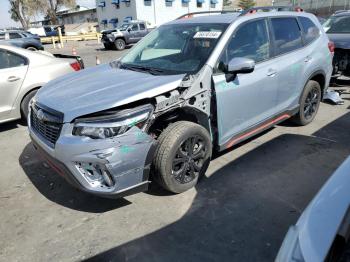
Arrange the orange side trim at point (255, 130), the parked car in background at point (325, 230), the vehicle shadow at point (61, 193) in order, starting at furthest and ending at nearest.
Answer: the orange side trim at point (255, 130), the vehicle shadow at point (61, 193), the parked car in background at point (325, 230)

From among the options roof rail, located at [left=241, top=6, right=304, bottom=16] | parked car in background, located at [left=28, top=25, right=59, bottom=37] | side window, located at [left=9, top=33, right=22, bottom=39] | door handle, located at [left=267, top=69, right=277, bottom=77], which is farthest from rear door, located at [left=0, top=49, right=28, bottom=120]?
parked car in background, located at [left=28, top=25, right=59, bottom=37]

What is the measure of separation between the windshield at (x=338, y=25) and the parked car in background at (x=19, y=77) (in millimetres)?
6686

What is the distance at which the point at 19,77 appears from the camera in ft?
18.5

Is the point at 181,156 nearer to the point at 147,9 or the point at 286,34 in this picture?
the point at 286,34

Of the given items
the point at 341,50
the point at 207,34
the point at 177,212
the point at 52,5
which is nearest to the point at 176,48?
the point at 207,34

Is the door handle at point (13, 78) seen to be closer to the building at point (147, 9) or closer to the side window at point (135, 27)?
the side window at point (135, 27)

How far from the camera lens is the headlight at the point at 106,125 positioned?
115 inches

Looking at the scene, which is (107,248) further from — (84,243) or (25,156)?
(25,156)

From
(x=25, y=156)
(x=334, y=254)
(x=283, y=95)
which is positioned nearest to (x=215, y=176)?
(x=283, y=95)

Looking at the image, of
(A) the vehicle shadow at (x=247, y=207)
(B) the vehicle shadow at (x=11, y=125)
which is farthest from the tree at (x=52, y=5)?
(A) the vehicle shadow at (x=247, y=207)

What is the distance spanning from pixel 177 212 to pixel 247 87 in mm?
1637

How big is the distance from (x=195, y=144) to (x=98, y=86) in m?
1.17

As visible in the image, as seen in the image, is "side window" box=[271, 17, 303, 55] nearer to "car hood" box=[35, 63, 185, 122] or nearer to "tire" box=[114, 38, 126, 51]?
"car hood" box=[35, 63, 185, 122]

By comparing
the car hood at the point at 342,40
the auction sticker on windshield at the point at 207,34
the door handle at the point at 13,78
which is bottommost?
the door handle at the point at 13,78
